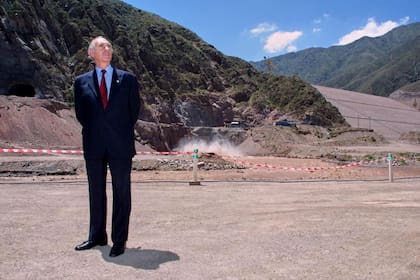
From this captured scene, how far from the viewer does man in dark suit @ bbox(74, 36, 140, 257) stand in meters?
4.45

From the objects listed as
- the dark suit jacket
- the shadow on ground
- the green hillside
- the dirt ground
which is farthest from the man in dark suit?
the green hillside

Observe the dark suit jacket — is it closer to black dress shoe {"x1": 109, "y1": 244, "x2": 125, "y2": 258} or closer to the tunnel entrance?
black dress shoe {"x1": 109, "y1": 244, "x2": 125, "y2": 258}

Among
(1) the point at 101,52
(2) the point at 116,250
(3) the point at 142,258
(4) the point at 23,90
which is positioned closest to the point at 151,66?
(4) the point at 23,90

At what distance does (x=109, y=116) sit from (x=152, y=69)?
271 feet

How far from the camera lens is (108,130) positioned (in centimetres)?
444

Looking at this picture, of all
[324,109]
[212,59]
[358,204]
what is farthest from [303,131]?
[358,204]

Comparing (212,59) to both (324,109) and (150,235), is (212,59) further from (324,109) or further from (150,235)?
(150,235)

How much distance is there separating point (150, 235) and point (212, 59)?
105826 mm

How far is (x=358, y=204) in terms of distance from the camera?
8.44m

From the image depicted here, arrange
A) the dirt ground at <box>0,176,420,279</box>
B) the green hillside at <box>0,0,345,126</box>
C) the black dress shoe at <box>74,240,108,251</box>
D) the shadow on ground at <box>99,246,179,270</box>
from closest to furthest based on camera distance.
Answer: the dirt ground at <box>0,176,420,279</box>
the shadow on ground at <box>99,246,179,270</box>
the black dress shoe at <box>74,240,108,251</box>
the green hillside at <box>0,0,345,126</box>

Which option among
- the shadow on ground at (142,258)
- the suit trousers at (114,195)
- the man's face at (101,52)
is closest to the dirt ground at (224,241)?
the shadow on ground at (142,258)

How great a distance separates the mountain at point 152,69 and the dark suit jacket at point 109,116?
44.7m

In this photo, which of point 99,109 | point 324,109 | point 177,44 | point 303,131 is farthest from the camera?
point 177,44

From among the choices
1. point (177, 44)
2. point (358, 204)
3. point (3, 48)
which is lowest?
point (358, 204)
